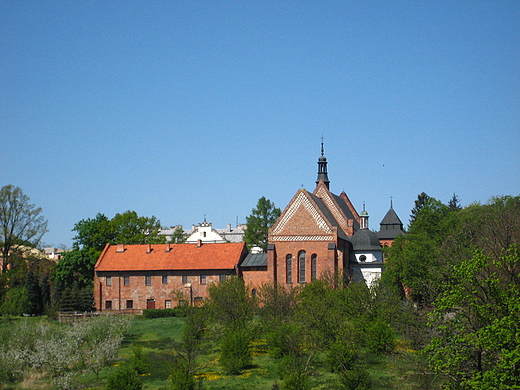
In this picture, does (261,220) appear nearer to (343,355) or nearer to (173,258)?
(173,258)


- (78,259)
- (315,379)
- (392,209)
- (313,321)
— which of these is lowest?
(315,379)

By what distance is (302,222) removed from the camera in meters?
56.4

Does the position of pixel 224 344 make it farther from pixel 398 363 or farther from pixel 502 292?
pixel 502 292

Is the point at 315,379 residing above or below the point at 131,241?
below

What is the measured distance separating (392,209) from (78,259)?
113ft

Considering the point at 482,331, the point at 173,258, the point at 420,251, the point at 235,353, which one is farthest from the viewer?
the point at 173,258

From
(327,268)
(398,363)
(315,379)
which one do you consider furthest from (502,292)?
(327,268)

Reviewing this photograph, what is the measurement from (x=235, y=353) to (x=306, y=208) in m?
25.0

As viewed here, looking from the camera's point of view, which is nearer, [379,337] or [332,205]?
[379,337]

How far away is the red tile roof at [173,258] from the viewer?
60250 mm

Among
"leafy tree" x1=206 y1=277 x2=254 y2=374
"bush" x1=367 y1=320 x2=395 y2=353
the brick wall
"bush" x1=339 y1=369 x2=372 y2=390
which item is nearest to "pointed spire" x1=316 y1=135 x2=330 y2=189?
the brick wall

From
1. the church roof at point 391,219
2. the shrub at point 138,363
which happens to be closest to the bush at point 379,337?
the shrub at point 138,363

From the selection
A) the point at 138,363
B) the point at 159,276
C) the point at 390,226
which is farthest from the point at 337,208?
the point at 138,363

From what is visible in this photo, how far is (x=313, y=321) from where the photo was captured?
1342 inches
